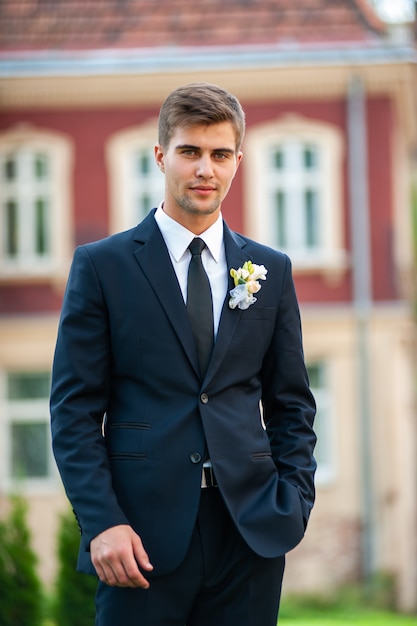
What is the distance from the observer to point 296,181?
1689 centimetres

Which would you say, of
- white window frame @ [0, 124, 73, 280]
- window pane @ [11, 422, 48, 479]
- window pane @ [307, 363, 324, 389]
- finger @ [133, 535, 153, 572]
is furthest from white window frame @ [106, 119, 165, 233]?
finger @ [133, 535, 153, 572]

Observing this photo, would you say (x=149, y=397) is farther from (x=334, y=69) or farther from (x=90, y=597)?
(x=334, y=69)

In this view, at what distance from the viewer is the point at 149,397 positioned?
Result: 305 cm

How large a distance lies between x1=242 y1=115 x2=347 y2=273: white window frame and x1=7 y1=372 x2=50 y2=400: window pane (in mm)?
3395

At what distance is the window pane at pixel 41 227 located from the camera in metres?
17.2

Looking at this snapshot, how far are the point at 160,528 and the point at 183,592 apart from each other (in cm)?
16

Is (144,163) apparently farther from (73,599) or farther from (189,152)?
(189,152)

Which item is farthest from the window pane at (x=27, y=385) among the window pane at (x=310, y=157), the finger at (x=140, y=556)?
the finger at (x=140, y=556)

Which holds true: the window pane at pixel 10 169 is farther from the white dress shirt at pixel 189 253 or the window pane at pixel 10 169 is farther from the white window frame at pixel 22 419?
the white dress shirt at pixel 189 253

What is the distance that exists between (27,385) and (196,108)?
14.2 meters

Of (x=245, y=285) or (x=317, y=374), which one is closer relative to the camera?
(x=245, y=285)

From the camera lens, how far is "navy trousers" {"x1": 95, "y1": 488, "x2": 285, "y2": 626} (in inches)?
118

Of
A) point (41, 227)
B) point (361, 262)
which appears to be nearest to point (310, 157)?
point (361, 262)

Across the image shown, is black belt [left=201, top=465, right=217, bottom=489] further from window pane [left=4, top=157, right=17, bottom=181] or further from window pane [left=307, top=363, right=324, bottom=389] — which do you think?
window pane [left=4, top=157, right=17, bottom=181]
